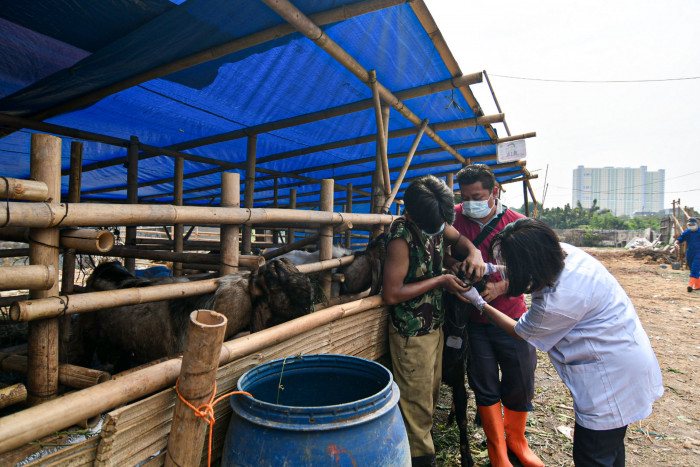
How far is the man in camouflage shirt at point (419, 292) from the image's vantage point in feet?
8.16

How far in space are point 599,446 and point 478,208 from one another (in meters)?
1.64

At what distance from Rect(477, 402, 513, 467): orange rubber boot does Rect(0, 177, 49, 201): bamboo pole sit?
281cm

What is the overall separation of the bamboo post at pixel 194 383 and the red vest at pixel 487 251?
2.03 m

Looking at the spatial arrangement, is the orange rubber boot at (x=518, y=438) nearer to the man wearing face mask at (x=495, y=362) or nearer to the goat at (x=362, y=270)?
the man wearing face mask at (x=495, y=362)

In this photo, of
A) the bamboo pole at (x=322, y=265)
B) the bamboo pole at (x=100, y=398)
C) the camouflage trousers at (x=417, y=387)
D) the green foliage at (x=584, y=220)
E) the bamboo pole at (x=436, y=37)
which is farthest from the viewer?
the green foliage at (x=584, y=220)

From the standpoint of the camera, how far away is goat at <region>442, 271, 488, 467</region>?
2.78 metres

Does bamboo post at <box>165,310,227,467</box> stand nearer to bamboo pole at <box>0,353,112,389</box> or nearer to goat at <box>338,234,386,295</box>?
bamboo pole at <box>0,353,112,389</box>

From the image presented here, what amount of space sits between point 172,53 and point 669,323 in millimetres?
8987

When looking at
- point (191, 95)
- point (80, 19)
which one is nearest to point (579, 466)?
point (80, 19)

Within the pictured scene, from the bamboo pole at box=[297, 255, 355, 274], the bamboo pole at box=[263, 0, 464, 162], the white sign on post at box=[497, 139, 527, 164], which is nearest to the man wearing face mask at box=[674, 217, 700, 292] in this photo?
the white sign on post at box=[497, 139, 527, 164]

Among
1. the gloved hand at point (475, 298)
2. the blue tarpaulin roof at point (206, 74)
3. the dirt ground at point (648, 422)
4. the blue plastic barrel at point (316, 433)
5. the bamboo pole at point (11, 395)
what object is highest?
the blue tarpaulin roof at point (206, 74)

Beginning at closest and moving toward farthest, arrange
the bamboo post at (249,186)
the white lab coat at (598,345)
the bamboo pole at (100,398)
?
the bamboo pole at (100,398) → the white lab coat at (598,345) → the bamboo post at (249,186)

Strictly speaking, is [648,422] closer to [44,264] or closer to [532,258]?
[532,258]

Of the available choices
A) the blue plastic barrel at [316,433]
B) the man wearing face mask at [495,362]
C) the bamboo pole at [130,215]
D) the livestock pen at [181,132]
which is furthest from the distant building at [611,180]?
the blue plastic barrel at [316,433]
